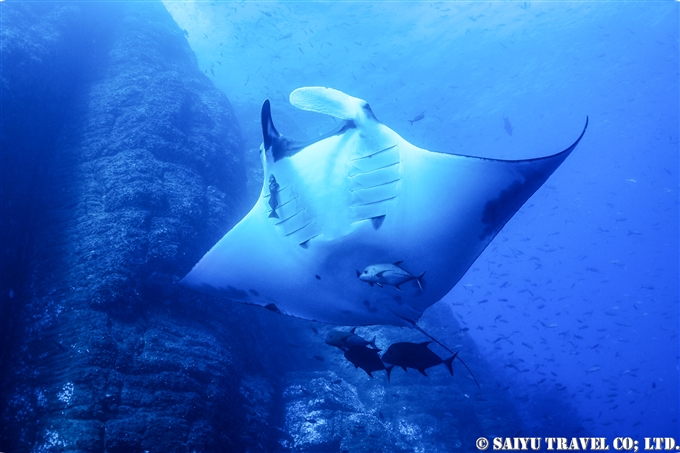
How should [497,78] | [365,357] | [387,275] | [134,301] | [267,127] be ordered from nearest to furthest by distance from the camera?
[267,127]
[387,275]
[365,357]
[134,301]
[497,78]

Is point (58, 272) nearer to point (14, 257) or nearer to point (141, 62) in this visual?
point (14, 257)

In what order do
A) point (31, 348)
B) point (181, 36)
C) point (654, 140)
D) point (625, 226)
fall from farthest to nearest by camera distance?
point (625, 226) < point (654, 140) < point (181, 36) < point (31, 348)

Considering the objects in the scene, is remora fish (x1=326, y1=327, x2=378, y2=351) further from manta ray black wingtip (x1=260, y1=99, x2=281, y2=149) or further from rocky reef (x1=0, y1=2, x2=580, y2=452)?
manta ray black wingtip (x1=260, y1=99, x2=281, y2=149)

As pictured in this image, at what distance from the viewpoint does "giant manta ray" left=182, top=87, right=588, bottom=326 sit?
6.97 feet

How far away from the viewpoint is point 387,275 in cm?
220

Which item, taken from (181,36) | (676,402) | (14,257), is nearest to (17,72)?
(14,257)

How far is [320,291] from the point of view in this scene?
267cm

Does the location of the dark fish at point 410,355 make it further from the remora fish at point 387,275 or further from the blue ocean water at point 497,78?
the blue ocean water at point 497,78

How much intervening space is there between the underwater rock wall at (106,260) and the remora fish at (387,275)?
272 centimetres

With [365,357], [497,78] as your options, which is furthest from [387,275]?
[497,78]

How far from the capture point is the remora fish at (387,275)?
2199 mm

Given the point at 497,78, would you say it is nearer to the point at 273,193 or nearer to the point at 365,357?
the point at 365,357

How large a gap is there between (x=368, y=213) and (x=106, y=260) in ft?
11.8

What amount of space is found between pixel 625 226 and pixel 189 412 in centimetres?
9114
